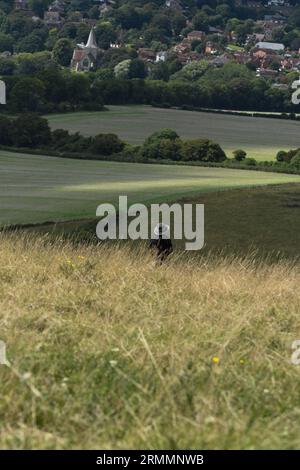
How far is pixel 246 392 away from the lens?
570cm

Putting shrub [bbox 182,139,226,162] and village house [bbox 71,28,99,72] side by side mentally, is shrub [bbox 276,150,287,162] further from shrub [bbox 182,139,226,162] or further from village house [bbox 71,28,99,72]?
village house [bbox 71,28,99,72]

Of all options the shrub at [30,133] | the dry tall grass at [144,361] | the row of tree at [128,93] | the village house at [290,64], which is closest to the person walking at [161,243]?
the dry tall grass at [144,361]

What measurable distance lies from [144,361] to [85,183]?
167 feet

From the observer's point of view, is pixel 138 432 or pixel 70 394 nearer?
pixel 138 432

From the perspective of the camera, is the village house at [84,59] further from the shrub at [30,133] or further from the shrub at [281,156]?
the shrub at [281,156]

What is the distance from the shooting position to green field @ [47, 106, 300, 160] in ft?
284

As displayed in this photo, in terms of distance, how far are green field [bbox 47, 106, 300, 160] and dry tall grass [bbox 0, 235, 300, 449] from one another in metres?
71.4

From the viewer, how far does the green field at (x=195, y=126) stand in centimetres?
8661

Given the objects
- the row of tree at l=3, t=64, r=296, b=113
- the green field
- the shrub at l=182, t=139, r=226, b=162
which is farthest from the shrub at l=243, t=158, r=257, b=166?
the row of tree at l=3, t=64, r=296, b=113

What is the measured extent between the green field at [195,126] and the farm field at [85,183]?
14.4 meters

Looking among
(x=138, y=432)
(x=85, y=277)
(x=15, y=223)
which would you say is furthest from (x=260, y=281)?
(x=15, y=223)
